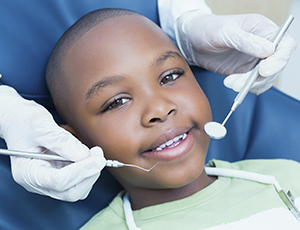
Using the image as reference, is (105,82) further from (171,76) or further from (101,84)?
(171,76)

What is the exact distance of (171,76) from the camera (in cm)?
106

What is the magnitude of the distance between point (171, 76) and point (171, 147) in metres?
0.23

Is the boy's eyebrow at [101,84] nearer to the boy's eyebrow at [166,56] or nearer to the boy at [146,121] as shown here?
the boy at [146,121]

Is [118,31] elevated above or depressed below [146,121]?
above

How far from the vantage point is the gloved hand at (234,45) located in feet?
3.41

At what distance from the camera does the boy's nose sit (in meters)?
0.92

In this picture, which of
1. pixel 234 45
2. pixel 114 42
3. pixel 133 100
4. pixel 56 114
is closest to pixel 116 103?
pixel 133 100

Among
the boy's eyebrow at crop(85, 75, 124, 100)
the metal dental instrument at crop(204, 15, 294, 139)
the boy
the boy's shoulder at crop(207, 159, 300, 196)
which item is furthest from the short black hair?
the boy's shoulder at crop(207, 159, 300, 196)

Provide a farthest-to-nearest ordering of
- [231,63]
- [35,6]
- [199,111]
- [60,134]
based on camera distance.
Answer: [231,63]
[35,6]
[199,111]
[60,134]

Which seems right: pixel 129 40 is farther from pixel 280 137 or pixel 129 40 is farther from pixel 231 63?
pixel 280 137

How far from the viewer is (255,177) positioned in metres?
1.09

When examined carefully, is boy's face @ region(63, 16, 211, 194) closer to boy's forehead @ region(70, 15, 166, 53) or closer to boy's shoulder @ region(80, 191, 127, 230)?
boy's forehead @ region(70, 15, 166, 53)

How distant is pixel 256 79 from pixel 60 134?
0.61 metres

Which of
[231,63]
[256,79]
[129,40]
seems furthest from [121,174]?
[231,63]
